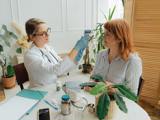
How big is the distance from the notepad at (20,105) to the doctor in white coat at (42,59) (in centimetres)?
24

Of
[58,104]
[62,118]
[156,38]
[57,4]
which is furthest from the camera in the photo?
[57,4]

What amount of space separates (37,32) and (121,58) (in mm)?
815

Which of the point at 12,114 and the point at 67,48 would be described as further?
the point at 67,48

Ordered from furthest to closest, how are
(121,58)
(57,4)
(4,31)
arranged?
1. (57,4)
2. (4,31)
3. (121,58)

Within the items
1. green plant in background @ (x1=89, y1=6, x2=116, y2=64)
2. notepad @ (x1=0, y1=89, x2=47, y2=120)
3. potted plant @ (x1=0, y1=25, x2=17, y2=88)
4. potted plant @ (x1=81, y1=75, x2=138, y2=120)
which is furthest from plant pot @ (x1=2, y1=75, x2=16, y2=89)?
potted plant @ (x1=81, y1=75, x2=138, y2=120)

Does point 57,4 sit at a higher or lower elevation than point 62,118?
higher

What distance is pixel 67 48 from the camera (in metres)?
3.50

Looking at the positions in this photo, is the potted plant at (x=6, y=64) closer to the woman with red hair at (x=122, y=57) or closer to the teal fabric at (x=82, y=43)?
the teal fabric at (x=82, y=43)

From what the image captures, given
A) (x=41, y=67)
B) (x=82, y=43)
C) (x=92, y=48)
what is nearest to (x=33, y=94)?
(x=41, y=67)

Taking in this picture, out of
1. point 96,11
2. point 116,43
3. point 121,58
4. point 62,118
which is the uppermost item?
point 96,11

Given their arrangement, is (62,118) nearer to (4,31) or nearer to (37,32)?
(37,32)

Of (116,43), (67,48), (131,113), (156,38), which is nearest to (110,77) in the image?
(116,43)

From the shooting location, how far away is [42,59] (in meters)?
1.77

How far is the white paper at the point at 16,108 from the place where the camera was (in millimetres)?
1213
